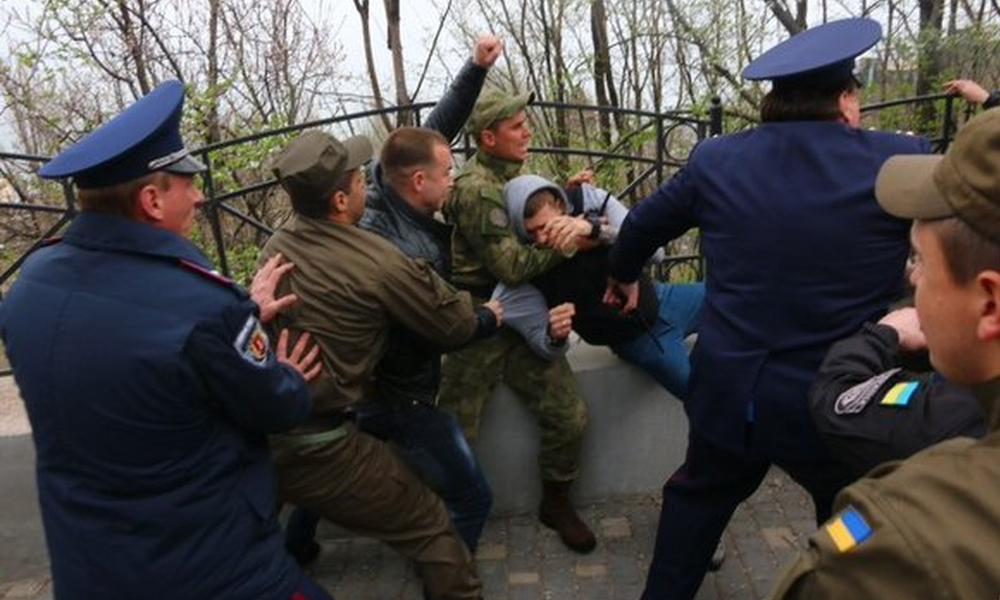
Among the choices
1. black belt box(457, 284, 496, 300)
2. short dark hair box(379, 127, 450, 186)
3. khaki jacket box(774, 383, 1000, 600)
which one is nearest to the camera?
khaki jacket box(774, 383, 1000, 600)

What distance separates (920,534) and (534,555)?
265 cm

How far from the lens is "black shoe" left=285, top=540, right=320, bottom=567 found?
3.23 meters

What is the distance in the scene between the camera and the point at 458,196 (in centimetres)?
281

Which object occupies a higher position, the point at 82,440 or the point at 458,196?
the point at 458,196

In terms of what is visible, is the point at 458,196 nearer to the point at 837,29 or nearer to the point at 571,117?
the point at 837,29

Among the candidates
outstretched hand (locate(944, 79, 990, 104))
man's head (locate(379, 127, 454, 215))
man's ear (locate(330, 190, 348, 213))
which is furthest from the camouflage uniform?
outstretched hand (locate(944, 79, 990, 104))

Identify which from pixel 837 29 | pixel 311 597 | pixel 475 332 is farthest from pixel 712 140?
pixel 311 597

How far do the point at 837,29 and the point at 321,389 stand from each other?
175 centimetres

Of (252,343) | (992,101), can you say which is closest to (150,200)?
(252,343)

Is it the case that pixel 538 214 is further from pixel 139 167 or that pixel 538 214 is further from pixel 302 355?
pixel 139 167

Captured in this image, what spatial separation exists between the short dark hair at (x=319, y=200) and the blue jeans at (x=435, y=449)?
70 centimetres

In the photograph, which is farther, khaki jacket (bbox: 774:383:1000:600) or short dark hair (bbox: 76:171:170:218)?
short dark hair (bbox: 76:171:170:218)

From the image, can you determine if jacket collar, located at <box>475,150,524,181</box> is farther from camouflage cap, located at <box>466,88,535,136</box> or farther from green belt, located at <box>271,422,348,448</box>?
green belt, located at <box>271,422,348,448</box>

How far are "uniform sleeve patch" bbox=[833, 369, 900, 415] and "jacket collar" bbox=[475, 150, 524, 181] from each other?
1.58 metres
